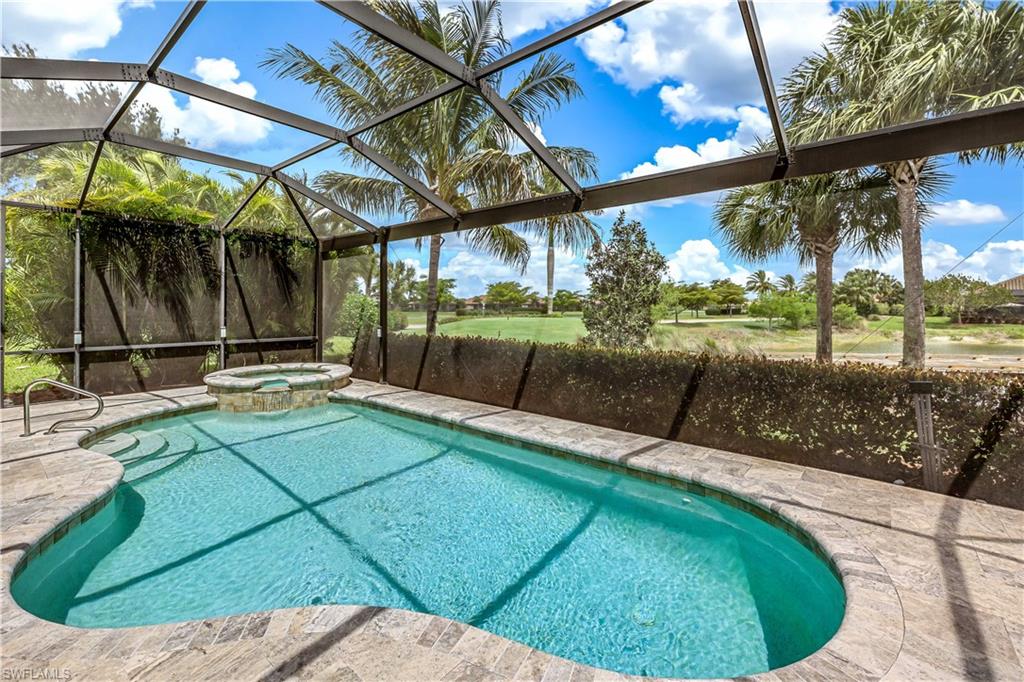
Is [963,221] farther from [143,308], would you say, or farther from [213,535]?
[143,308]

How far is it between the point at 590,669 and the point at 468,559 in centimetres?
171

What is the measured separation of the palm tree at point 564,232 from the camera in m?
8.73

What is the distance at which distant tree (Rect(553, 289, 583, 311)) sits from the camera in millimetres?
8312

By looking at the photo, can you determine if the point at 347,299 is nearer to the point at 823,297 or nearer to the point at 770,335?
the point at 770,335

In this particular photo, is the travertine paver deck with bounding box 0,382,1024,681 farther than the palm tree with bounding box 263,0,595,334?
No

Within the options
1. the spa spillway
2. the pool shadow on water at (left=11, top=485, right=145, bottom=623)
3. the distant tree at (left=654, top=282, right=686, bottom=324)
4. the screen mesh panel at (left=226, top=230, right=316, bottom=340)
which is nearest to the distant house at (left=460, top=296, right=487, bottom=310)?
the spa spillway

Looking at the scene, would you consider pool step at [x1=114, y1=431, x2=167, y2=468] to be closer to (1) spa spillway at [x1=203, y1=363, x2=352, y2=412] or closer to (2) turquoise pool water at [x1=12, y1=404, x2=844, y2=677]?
(2) turquoise pool water at [x1=12, y1=404, x2=844, y2=677]

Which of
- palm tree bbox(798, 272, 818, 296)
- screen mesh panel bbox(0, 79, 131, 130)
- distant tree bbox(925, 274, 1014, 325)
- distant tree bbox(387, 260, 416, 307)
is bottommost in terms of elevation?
distant tree bbox(925, 274, 1014, 325)

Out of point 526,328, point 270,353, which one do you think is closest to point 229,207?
point 270,353

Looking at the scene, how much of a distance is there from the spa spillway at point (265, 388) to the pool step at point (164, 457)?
4.37 feet

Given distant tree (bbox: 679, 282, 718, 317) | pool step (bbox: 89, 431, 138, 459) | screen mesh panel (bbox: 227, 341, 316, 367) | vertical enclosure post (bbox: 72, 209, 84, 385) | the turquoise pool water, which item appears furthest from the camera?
screen mesh panel (bbox: 227, 341, 316, 367)

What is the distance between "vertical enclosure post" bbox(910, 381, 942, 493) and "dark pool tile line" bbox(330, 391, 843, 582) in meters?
1.68

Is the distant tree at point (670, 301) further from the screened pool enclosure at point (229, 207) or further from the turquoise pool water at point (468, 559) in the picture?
the turquoise pool water at point (468, 559)

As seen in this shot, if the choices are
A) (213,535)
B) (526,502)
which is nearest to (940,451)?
(526,502)
